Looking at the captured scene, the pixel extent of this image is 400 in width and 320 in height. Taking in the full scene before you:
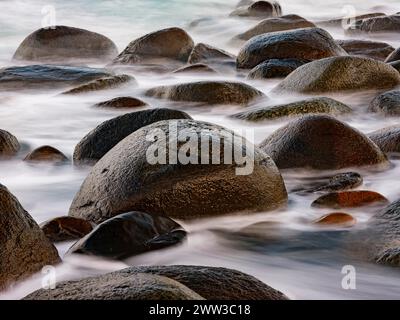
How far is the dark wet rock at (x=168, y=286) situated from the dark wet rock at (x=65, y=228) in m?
0.86

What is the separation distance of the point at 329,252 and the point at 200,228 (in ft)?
1.95

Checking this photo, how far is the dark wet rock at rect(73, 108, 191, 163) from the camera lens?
15.7 feet

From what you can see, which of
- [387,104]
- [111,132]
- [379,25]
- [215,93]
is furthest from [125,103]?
[379,25]

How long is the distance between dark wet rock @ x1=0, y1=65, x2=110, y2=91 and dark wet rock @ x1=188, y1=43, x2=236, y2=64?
61.4 inches

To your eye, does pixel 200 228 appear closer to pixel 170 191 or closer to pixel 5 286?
pixel 170 191

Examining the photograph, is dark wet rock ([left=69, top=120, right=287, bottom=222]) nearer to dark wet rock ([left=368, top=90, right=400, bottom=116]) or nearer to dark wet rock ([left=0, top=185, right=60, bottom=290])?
dark wet rock ([left=0, top=185, right=60, bottom=290])

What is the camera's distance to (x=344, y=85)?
21.3ft

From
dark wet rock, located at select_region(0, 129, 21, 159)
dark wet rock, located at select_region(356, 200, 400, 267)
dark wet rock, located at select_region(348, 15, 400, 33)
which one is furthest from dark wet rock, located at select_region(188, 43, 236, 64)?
dark wet rock, located at select_region(356, 200, 400, 267)

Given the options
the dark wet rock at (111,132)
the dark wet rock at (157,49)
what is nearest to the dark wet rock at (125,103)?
the dark wet rock at (111,132)

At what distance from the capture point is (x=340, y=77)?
6.50 metres

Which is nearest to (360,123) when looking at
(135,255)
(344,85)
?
(344,85)

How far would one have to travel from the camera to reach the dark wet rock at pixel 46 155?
16.4 ft

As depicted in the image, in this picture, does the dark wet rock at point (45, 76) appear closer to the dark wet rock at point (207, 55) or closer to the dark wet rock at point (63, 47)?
the dark wet rock at point (63, 47)

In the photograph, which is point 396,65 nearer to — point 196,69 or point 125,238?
point 196,69
